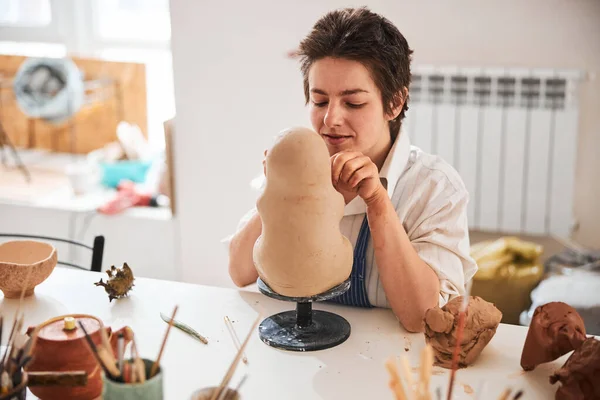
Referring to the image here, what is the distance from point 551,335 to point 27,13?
361 cm

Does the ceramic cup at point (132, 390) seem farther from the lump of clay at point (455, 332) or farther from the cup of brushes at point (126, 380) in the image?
the lump of clay at point (455, 332)

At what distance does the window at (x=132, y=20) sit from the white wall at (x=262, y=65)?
555mm

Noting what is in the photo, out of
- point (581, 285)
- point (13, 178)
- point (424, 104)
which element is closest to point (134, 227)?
point (13, 178)

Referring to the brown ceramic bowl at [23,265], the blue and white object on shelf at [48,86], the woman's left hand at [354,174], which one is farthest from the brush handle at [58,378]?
the blue and white object on shelf at [48,86]

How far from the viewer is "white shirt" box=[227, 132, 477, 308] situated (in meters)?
1.69

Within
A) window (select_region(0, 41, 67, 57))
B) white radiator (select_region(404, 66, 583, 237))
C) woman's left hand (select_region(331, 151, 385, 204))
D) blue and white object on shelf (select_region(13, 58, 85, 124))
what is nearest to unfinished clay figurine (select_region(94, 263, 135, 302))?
woman's left hand (select_region(331, 151, 385, 204))

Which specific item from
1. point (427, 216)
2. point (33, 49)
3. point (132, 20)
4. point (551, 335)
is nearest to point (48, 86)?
point (33, 49)

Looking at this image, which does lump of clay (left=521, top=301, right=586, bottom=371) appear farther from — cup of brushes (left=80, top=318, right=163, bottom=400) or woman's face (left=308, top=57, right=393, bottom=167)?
cup of brushes (left=80, top=318, right=163, bottom=400)

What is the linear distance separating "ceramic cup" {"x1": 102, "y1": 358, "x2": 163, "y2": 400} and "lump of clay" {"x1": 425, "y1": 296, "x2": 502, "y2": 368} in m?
0.56

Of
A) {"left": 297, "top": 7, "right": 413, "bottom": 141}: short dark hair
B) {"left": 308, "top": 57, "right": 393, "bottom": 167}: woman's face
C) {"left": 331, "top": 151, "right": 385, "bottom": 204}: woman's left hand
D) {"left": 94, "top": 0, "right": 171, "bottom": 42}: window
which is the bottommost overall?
{"left": 331, "top": 151, "right": 385, "bottom": 204}: woman's left hand

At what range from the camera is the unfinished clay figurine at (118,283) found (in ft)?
5.65

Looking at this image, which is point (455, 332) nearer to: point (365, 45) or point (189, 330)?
point (189, 330)

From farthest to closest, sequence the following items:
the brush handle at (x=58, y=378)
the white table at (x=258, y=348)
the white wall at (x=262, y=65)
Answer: the white wall at (x=262, y=65) < the white table at (x=258, y=348) < the brush handle at (x=58, y=378)

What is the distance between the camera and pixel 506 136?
3.25m
